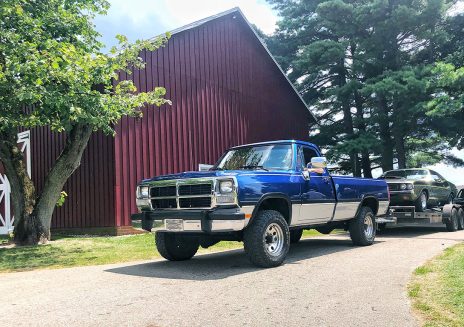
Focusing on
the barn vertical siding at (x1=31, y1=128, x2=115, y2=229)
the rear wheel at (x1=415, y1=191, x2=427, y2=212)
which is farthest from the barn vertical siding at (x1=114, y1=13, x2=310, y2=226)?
the rear wheel at (x1=415, y1=191, x2=427, y2=212)

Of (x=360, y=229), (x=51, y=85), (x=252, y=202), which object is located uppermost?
(x=51, y=85)

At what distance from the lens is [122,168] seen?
15.2 meters

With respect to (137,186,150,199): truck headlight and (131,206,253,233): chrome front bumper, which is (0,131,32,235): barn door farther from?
(131,206,253,233): chrome front bumper

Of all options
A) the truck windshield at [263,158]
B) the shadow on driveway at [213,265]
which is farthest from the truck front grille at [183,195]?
the truck windshield at [263,158]

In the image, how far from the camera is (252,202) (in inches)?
288

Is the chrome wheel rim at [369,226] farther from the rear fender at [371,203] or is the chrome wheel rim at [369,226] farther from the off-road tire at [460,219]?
the off-road tire at [460,219]

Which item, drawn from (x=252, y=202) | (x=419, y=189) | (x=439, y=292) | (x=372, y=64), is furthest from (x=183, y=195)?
(x=372, y=64)

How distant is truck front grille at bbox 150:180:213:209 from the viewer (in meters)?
7.28

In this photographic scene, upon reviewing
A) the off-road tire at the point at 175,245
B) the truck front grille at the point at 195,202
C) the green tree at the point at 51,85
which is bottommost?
the off-road tire at the point at 175,245

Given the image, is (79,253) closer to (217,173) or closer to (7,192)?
(217,173)

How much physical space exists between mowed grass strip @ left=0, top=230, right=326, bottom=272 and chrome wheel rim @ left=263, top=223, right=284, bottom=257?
284 cm

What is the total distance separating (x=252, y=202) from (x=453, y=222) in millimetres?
8933

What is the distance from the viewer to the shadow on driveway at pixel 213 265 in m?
7.25

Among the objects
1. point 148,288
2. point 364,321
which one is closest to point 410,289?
point 364,321
